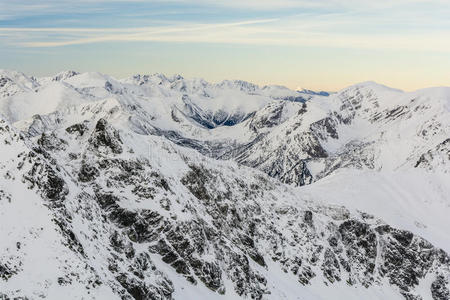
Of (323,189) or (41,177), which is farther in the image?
(323,189)

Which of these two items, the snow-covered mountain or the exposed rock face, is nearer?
the snow-covered mountain

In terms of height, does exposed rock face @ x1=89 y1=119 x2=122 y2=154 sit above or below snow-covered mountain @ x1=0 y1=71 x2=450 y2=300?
above

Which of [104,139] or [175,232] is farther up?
[104,139]

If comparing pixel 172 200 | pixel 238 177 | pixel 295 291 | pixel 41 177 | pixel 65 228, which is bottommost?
pixel 295 291

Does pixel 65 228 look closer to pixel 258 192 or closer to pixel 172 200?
pixel 172 200

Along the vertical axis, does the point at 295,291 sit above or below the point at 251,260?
below

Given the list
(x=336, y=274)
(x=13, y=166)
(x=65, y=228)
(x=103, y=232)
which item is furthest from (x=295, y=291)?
(x=13, y=166)

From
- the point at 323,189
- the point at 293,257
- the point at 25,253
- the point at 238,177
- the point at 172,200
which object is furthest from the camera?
the point at 323,189

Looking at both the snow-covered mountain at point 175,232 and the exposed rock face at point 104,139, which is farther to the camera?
the exposed rock face at point 104,139

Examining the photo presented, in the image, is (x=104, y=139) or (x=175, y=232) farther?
(x=104, y=139)

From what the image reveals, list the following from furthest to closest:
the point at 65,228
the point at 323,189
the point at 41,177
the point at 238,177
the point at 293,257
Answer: the point at 323,189 → the point at 238,177 → the point at 293,257 → the point at 41,177 → the point at 65,228

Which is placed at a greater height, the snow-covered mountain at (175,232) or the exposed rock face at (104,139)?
the exposed rock face at (104,139)
